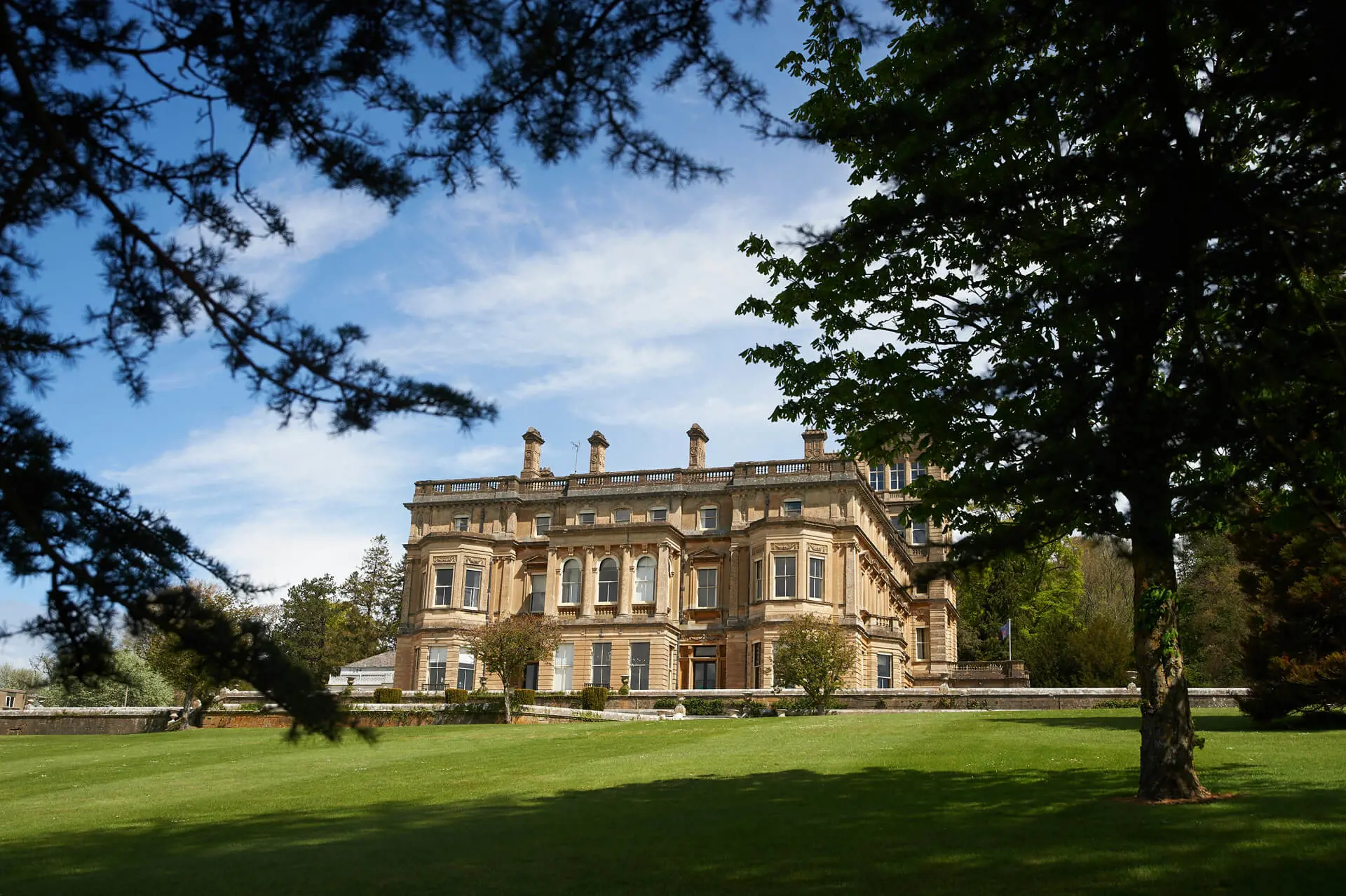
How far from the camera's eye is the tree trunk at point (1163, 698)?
13.0 meters

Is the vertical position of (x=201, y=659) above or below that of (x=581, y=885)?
above

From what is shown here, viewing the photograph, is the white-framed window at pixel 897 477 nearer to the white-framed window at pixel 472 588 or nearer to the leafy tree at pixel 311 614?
the white-framed window at pixel 472 588

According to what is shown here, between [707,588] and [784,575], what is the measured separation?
498 centimetres

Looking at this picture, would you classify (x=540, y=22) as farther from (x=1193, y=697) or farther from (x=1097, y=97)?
(x=1193, y=697)

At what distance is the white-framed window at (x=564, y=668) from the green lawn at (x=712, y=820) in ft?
89.4

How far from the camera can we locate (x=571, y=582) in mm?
53812

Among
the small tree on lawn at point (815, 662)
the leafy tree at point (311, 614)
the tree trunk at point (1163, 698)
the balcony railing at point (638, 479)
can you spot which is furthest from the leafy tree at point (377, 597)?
the tree trunk at point (1163, 698)

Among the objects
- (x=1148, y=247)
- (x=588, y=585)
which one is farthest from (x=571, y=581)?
(x=1148, y=247)

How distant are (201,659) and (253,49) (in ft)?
12.5

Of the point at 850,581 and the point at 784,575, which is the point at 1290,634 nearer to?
the point at 850,581

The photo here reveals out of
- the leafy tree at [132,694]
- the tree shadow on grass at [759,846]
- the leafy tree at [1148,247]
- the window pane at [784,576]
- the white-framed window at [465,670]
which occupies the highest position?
the window pane at [784,576]

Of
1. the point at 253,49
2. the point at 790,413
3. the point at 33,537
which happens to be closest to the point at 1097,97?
the point at 253,49

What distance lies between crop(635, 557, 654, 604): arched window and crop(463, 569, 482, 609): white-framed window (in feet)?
26.8

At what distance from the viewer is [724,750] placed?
23.3 m
